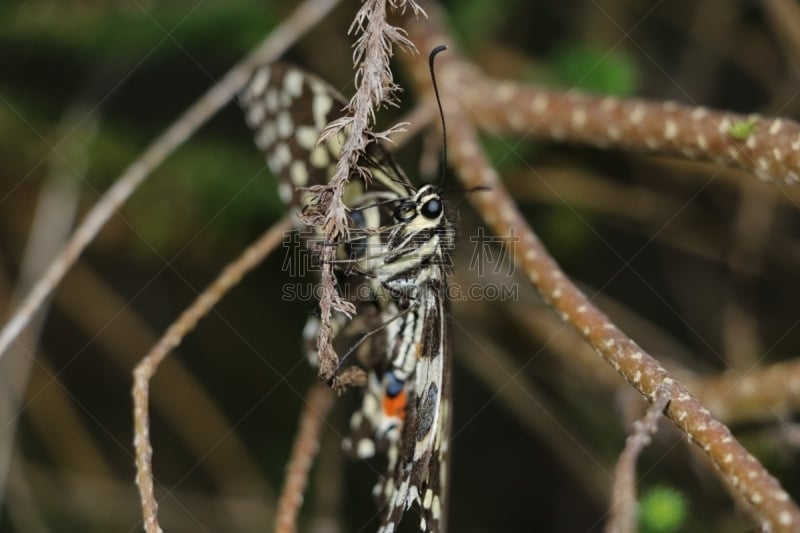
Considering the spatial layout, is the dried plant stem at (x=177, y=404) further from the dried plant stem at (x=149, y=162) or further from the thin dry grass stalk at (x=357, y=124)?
the thin dry grass stalk at (x=357, y=124)

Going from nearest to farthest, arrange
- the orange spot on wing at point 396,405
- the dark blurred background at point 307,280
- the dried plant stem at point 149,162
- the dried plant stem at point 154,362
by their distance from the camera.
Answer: the dried plant stem at point 154,362
the dried plant stem at point 149,162
the orange spot on wing at point 396,405
the dark blurred background at point 307,280

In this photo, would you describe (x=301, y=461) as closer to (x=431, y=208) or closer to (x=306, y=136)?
(x=431, y=208)

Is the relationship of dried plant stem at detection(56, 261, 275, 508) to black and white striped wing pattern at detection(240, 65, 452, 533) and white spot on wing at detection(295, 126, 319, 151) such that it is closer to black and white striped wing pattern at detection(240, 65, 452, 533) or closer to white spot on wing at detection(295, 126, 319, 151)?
black and white striped wing pattern at detection(240, 65, 452, 533)

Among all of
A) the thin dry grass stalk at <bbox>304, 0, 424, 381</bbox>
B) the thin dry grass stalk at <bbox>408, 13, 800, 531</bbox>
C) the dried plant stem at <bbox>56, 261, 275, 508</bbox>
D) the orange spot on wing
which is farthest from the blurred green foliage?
the dried plant stem at <bbox>56, 261, 275, 508</bbox>

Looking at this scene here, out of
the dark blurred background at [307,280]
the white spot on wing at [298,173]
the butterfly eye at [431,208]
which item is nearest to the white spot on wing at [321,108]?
the white spot on wing at [298,173]

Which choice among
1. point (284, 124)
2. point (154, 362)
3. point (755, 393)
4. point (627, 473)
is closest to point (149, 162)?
point (284, 124)

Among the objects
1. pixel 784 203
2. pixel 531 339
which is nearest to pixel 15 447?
pixel 531 339
